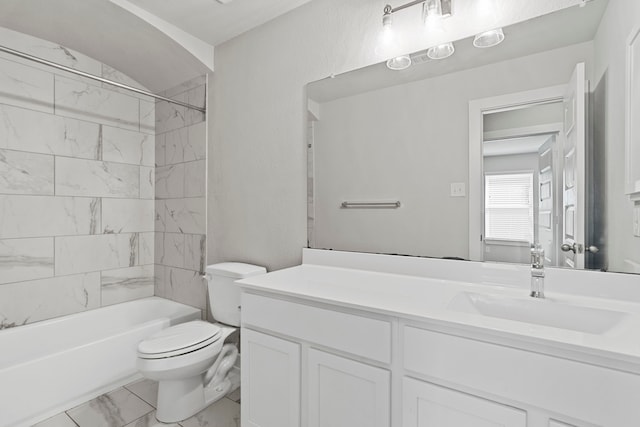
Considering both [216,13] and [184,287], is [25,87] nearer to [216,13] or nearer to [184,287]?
[216,13]

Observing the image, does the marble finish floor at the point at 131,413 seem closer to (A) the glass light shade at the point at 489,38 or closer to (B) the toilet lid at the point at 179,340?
(B) the toilet lid at the point at 179,340

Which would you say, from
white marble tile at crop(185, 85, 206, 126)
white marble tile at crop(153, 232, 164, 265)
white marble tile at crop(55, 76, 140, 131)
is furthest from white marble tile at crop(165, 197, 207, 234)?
white marble tile at crop(55, 76, 140, 131)

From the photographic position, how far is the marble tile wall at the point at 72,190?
2.14 m

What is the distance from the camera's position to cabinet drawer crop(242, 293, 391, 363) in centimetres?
106

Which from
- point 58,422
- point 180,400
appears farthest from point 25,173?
point 180,400

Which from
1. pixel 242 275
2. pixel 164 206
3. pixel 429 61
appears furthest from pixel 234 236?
pixel 429 61

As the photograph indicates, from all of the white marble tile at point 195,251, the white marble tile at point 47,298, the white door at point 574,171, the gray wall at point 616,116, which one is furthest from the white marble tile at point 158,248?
the gray wall at point 616,116

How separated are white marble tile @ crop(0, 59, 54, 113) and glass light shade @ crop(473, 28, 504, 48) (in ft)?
9.10

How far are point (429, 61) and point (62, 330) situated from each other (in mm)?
2909

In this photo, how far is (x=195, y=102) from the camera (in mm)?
2580

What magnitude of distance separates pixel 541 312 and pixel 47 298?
2974mm

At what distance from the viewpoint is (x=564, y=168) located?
4.07ft

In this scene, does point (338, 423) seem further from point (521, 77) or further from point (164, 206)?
point (164, 206)

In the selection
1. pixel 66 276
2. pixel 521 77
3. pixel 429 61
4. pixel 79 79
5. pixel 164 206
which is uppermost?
pixel 79 79
